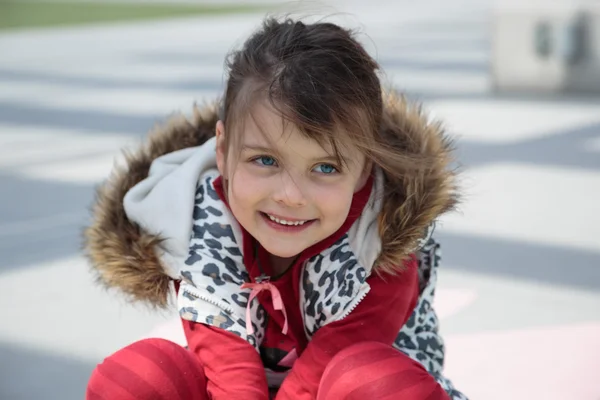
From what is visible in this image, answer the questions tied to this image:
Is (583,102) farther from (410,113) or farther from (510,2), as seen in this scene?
(410,113)

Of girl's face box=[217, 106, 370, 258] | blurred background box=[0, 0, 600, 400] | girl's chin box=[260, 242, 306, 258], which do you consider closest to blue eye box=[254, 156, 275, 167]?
girl's face box=[217, 106, 370, 258]

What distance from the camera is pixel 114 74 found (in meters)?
4.84

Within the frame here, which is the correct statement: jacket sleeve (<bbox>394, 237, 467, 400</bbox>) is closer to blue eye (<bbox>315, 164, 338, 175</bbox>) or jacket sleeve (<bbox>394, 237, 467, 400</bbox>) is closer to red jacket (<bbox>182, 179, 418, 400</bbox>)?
red jacket (<bbox>182, 179, 418, 400</bbox>)

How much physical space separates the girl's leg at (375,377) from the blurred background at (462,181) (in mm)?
317

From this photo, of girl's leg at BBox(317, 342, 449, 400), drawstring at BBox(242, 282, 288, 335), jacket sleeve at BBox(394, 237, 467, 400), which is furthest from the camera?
jacket sleeve at BBox(394, 237, 467, 400)

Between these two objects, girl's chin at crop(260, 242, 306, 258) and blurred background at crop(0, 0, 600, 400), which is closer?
girl's chin at crop(260, 242, 306, 258)

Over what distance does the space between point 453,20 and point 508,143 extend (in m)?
4.65

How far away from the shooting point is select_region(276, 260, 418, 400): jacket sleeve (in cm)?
123

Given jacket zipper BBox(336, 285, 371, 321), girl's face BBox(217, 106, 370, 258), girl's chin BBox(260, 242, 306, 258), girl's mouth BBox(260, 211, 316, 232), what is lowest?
jacket zipper BBox(336, 285, 371, 321)

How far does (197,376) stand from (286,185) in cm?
28

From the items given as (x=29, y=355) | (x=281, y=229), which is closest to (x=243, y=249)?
(x=281, y=229)

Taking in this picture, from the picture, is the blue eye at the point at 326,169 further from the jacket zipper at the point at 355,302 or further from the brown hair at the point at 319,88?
the jacket zipper at the point at 355,302

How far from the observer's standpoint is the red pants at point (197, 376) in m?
1.15

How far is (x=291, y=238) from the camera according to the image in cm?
121
